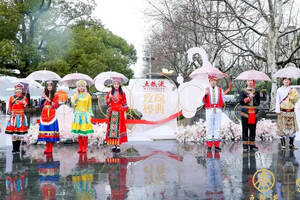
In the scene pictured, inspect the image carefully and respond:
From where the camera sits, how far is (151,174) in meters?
6.24


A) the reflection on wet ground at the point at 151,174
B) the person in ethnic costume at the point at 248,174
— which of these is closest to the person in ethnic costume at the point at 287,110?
the reflection on wet ground at the point at 151,174

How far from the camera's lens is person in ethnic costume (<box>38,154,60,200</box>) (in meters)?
5.08

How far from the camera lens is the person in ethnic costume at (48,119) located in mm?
8148

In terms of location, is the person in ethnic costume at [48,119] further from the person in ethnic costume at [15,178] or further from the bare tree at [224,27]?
the bare tree at [224,27]

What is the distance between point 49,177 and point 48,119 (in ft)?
8.01

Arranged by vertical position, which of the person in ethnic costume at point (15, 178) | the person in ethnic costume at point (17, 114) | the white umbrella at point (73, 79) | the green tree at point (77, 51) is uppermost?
the green tree at point (77, 51)

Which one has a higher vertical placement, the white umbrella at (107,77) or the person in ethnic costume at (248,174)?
the white umbrella at (107,77)

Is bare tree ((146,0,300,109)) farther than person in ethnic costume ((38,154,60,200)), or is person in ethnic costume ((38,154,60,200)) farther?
bare tree ((146,0,300,109))

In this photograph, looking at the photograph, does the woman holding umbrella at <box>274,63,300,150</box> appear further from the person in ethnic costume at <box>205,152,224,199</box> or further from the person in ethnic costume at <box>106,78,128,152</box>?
the person in ethnic costume at <box>106,78,128,152</box>

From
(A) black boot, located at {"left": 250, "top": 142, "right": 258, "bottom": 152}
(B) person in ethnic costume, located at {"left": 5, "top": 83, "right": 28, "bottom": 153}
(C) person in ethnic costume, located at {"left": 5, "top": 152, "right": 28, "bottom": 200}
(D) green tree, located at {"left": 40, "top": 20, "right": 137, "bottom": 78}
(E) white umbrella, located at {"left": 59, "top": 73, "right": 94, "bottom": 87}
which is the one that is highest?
(D) green tree, located at {"left": 40, "top": 20, "right": 137, "bottom": 78}

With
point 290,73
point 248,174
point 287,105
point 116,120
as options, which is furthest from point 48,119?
point 290,73

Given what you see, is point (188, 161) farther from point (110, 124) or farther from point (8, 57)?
point (8, 57)

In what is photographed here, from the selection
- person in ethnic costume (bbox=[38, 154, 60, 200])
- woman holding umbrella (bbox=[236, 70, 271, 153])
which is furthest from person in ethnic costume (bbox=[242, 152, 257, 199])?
person in ethnic costume (bbox=[38, 154, 60, 200])

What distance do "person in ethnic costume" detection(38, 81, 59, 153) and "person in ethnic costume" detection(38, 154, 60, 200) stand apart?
0.53 m
